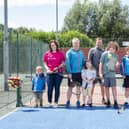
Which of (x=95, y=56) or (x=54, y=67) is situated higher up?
(x=95, y=56)

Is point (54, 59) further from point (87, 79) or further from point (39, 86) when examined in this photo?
point (87, 79)

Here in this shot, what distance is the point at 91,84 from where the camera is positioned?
14.1 meters

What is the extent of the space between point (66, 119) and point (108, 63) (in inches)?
108

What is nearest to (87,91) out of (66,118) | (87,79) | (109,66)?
(87,79)

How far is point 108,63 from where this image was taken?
1378 centimetres

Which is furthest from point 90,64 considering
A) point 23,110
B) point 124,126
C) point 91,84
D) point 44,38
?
point 44,38

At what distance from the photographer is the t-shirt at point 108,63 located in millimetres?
13766

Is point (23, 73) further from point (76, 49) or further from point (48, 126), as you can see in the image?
point (48, 126)

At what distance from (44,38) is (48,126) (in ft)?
135

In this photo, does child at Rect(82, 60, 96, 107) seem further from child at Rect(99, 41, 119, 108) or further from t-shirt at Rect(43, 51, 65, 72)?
t-shirt at Rect(43, 51, 65, 72)

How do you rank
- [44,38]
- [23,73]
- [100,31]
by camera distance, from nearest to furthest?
[23,73]
[44,38]
[100,31]

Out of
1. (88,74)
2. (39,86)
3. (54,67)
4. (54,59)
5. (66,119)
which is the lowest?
(66,119)

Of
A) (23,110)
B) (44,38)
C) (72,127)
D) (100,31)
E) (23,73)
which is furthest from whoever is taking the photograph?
(100,31)

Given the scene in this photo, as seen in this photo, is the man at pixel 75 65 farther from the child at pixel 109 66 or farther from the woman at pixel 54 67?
the child at pixel 109 66
